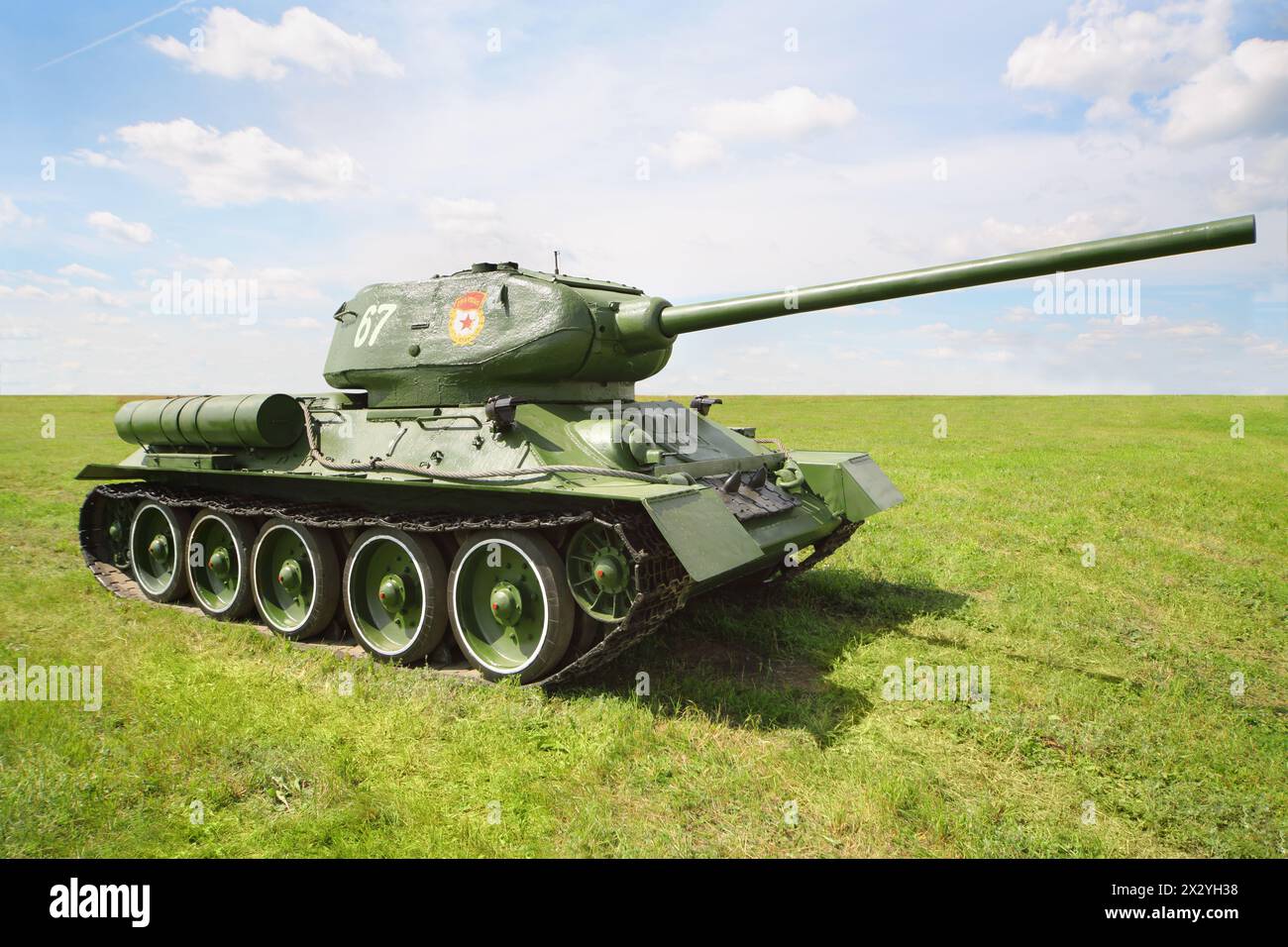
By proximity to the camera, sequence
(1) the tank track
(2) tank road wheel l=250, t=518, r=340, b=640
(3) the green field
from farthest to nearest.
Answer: (2) tank road wheel l=250, t=518, r=340, b=640 → (1) the tank track → (3) the green field

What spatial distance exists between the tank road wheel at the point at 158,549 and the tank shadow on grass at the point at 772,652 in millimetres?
5287

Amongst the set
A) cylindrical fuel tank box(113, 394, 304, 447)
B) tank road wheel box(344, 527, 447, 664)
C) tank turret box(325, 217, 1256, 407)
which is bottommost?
tank road wheel box(344, 527, 447, 664)

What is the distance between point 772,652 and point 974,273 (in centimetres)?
362

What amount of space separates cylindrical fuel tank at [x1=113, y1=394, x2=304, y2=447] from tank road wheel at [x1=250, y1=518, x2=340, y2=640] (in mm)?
871

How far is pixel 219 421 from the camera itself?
8422 mm

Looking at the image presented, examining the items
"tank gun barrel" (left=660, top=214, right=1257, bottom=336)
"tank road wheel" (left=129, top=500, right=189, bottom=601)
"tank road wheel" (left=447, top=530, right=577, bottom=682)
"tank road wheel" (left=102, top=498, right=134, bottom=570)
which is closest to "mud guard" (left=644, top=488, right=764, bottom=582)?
"tank road wheel" (left=447, top=530, right=577, bottom=682)

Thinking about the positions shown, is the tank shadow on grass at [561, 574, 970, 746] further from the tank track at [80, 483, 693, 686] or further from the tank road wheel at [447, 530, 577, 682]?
the tank track at [80, 483, 693, 686]

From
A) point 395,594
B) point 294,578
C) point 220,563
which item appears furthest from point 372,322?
point 220,563

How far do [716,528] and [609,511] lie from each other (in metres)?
0.78

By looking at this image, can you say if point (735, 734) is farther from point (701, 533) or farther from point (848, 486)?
point (848, 486)

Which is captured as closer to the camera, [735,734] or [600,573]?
[735,734]

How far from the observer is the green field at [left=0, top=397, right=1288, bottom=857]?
4535 mm

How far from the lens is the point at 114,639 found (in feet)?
25.9

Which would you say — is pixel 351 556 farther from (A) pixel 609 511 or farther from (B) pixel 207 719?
(A) pixel 609 511
